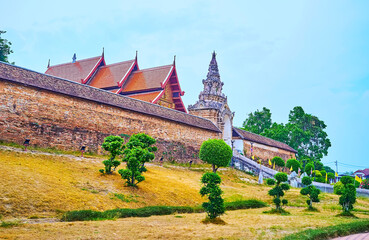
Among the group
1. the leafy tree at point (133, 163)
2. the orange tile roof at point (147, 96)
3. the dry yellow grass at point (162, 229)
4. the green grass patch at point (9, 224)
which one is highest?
the orange tile roof at point (147, 96)

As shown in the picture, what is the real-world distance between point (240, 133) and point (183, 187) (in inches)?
761

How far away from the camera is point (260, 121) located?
58.7m

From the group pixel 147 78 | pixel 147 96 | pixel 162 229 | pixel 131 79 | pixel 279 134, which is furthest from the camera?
pixel 279 134

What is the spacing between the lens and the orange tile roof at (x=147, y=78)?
1280 inches

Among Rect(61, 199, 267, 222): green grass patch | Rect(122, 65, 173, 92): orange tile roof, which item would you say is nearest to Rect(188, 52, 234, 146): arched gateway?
Rect(122, 65, 173, 92): orange tile roof

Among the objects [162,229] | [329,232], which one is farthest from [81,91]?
[329,232]

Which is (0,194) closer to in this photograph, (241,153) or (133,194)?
(133,194)

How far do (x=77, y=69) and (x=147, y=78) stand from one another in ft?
23.6

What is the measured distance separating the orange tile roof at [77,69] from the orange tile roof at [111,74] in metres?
0.90

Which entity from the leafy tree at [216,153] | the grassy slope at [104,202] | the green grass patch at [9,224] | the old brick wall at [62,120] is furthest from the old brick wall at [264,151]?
the green grass patch at [9,224]

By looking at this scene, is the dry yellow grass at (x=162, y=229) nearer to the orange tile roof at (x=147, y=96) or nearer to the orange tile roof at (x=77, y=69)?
the orange tile roof at (x=147, y=96)

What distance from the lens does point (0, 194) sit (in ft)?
38.8

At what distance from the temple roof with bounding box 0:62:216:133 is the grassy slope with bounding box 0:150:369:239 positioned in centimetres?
424

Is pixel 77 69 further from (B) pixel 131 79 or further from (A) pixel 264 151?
(A) pixel 264 151
